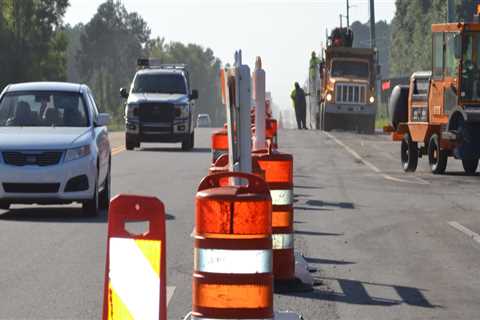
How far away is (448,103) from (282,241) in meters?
17.5

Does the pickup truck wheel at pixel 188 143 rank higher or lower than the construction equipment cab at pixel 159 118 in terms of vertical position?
lower

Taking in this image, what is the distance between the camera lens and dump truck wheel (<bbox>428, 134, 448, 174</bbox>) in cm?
2845

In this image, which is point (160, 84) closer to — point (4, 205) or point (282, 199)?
point (4, 205)

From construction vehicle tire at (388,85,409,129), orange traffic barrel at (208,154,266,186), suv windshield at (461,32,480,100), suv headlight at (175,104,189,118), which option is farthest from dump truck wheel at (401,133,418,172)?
orange traffic barrel at (208,154,266,186)

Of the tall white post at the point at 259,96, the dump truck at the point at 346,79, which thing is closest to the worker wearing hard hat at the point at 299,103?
the dump truck at the point at 346,79

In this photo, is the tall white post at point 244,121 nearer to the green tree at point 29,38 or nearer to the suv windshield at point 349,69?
the suv windshield at point 349,69

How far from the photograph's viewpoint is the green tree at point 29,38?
104 meters

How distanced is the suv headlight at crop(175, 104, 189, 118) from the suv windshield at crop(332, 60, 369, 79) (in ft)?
48.1

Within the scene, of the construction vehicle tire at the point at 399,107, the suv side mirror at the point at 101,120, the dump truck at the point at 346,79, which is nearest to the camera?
the suv side mirror at the point at 101,120

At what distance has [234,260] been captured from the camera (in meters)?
8.09

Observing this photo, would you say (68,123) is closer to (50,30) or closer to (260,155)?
(260,155)

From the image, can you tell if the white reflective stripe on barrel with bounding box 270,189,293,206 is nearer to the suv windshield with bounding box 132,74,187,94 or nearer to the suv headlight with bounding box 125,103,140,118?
the suv headlight with bounding box 125,103,140,118

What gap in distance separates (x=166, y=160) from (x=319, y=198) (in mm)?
11901

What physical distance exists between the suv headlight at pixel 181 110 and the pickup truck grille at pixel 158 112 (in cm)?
11
